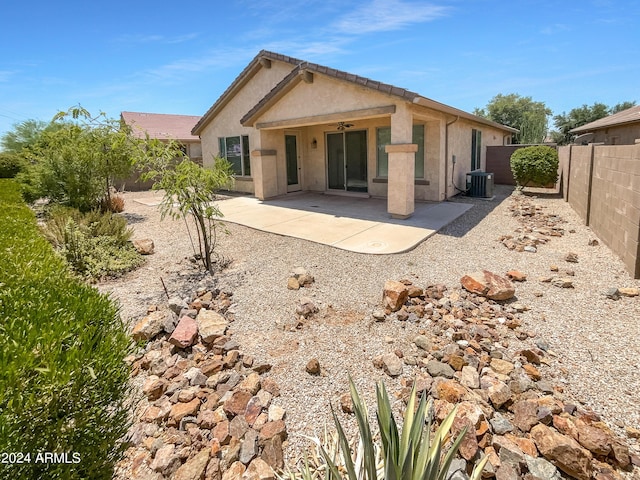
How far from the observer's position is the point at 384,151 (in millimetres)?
13117

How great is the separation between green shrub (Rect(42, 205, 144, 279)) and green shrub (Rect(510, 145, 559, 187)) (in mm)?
14783

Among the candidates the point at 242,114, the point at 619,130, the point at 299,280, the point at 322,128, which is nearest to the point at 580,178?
the point at 322,128

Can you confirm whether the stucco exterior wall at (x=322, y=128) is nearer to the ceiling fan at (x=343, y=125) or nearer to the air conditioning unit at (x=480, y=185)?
the ceiling fan at (x=343, y=125)

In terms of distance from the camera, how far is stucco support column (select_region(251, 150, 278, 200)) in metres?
14.1

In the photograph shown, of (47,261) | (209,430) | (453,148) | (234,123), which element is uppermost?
(234,123)

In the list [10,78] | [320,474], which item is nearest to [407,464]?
[320,474]

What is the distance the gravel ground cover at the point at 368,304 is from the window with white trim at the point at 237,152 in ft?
26.1

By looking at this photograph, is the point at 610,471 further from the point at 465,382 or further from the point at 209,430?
the point at 209,430

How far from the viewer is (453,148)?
526 inches

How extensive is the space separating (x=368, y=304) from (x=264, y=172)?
401 inches

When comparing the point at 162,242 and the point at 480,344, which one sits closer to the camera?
the point at 480,344

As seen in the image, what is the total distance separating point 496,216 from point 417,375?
8788mm

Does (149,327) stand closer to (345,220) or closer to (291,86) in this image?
(345,220)

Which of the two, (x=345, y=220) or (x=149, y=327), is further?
(x=345, y=220)
